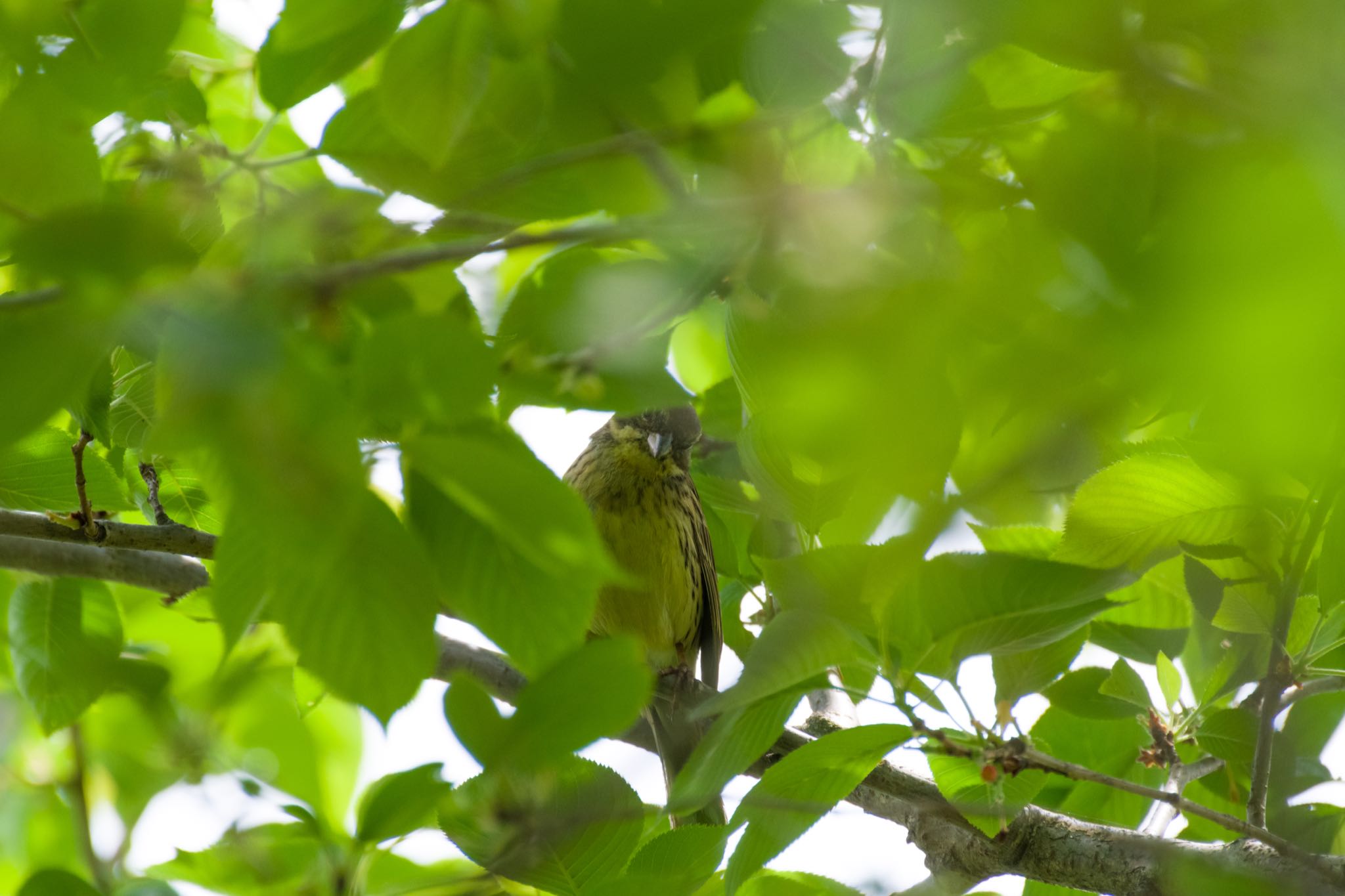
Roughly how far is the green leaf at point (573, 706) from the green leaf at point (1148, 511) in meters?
0.77

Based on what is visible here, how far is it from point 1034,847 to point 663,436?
9.76 feet

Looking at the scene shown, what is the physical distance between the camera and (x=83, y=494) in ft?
7.57

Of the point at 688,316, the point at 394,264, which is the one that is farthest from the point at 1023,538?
the point at 394,264

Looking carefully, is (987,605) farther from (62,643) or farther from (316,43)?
Result: (62,643)

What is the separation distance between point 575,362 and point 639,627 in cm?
392

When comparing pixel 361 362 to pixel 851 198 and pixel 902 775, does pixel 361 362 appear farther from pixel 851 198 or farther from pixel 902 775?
pixel 902 775

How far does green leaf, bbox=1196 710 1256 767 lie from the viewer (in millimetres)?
2215

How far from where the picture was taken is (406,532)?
0.91 m

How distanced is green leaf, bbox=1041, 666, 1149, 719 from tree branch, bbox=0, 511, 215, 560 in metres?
1.93

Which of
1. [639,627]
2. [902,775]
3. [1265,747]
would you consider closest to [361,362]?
[1265,747]

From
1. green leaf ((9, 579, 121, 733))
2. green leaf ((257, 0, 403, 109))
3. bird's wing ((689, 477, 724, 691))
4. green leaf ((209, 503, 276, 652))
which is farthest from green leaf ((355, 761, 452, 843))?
bird's wing ((689, 477, 724, 691))

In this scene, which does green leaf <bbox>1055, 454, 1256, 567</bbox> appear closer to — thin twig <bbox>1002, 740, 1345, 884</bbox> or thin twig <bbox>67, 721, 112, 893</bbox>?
thin twig <bbox>1002, 740, 1345, 884</bbox>

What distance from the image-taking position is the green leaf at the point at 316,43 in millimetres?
1068

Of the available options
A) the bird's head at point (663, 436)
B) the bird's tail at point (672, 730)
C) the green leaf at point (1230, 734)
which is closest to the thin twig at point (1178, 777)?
the green leaf at point (1230, 734)
